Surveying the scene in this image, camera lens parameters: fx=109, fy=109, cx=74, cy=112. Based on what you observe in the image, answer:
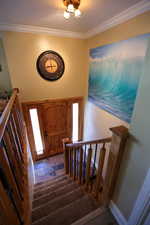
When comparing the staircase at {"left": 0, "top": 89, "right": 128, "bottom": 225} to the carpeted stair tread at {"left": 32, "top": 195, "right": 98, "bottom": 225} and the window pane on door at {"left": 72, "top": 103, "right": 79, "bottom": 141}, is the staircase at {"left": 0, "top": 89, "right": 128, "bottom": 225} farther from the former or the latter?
the window pane on door at {"left": 72, "top": 103, "right": 79, "bottom": 141}

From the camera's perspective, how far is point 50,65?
2.53 metres

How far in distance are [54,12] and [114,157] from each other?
2.16 metres

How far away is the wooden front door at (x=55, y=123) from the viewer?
2902mm

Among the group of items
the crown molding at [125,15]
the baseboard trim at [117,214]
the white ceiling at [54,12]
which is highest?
the white ceiling at [54,12]

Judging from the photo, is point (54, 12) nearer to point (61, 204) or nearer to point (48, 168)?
point (61, 204)

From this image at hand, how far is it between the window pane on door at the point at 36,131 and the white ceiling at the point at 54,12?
5.85 ft

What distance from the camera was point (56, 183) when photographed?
236cm

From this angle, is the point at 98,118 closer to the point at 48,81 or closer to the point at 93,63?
the point at 93,63

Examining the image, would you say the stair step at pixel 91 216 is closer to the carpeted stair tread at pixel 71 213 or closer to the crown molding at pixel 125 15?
the carpeted stair tread at pixel 71 213

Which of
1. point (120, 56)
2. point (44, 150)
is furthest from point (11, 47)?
point (44, 150)

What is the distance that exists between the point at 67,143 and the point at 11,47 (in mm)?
2213

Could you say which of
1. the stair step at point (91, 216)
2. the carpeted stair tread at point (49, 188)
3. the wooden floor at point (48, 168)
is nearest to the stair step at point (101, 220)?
the stair step at point (91, 216)

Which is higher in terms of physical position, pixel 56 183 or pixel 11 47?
pixel 11 47

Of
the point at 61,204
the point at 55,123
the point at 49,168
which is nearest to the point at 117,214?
the point at 61,204
